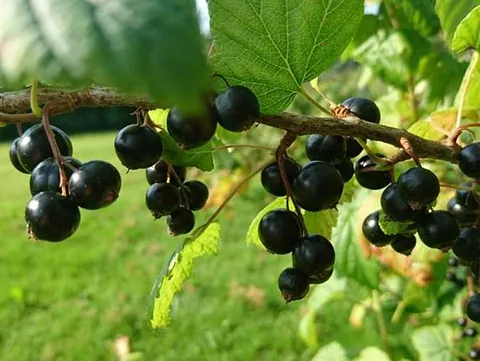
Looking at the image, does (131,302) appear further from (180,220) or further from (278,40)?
(278,40)

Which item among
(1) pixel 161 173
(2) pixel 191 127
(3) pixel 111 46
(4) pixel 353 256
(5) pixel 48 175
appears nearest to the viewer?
(3) pixel 111 46

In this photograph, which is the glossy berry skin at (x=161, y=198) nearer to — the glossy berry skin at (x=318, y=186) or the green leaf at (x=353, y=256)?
the glossy berry skin at (x=318, y=186)

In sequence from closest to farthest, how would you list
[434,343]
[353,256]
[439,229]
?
[439,229] → [353,256] → [434,343]

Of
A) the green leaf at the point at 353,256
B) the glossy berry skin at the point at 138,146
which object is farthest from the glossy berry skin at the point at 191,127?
the green leaf at the point at 353,256

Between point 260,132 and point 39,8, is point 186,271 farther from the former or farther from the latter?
point 260,132

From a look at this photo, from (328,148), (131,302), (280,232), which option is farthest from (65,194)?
(131,302)

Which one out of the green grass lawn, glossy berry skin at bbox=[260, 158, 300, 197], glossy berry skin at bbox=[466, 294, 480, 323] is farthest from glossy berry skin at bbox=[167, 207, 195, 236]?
the green grass lawn

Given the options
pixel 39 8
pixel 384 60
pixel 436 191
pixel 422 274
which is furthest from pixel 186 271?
pixel 384 60
